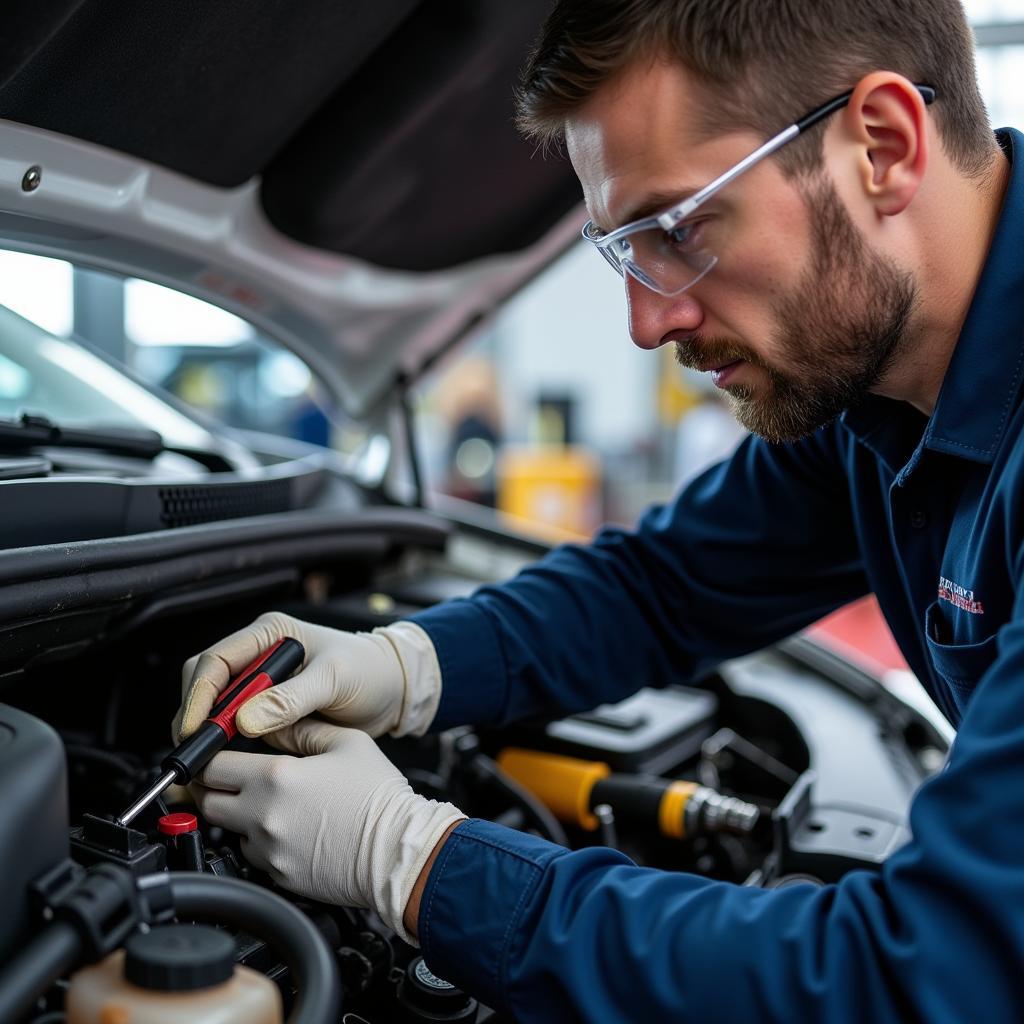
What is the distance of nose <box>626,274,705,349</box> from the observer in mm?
1005

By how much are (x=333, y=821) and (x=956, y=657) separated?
0.60 meters

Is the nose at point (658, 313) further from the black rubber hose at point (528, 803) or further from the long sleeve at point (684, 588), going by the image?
the black rubber hose at point (528, 803)

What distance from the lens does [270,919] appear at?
2.24 feet

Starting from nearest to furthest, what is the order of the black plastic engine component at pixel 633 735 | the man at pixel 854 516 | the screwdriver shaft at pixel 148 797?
the man at pixel 854 516
the screwdriver shaft at pixel 148 797
the black plastic engine component at pixel 633 735

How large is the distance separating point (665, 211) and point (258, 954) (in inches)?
26.7

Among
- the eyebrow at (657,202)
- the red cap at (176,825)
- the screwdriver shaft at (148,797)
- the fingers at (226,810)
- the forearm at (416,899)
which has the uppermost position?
the eyebrow at (657,202)

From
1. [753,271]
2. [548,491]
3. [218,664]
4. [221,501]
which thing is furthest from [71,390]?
[548,491]

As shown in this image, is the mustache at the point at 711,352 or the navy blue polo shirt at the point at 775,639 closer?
the navy blue polo shirt at the point at 775,639

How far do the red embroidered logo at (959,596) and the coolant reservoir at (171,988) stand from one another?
0.68 meters

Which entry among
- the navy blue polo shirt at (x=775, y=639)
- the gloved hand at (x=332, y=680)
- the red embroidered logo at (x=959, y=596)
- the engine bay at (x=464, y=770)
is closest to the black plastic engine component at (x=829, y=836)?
the engine bay at (x=464, y=770)

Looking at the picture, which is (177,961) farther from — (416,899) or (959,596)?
(959,596)

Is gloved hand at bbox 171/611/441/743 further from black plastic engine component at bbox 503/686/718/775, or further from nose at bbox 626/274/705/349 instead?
nose at bbox 626/274/705/349

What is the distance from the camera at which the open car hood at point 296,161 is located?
101 cm

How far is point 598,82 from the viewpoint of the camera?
3.04ft
